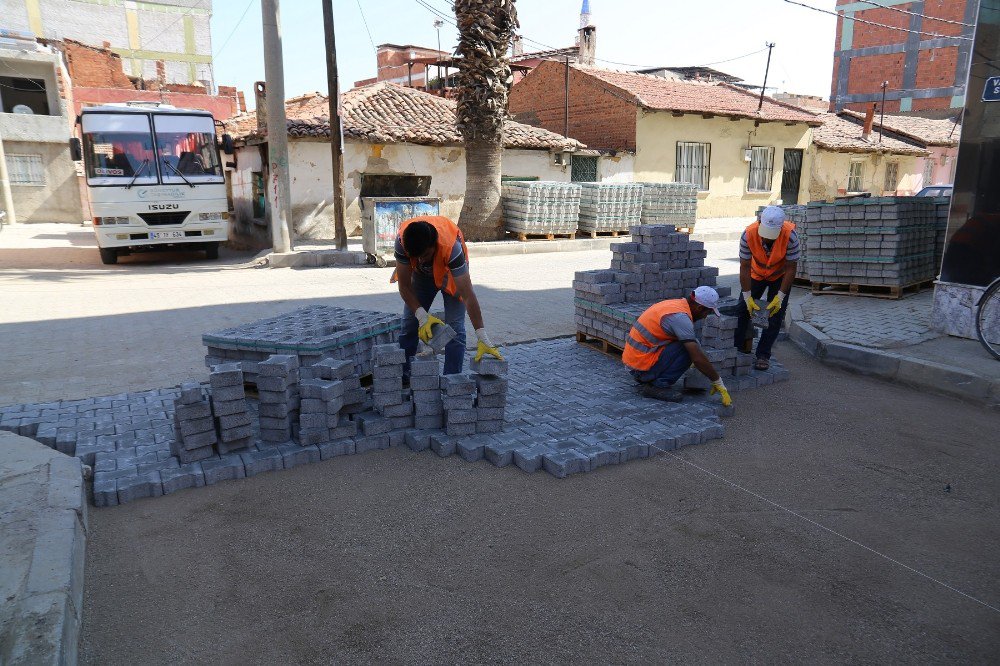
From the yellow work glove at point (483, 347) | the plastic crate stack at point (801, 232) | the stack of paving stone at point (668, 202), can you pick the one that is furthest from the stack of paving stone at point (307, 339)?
the stack of paving stone at point (668, 202)

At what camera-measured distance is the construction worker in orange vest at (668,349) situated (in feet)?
17.9

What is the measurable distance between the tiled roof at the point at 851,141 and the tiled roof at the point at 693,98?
6.05ft

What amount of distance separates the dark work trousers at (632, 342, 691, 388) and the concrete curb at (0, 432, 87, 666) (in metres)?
4.16

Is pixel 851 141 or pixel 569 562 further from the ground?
pixel 851 141

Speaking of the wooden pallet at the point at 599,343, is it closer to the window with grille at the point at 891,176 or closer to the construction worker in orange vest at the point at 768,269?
the construction worker in orange vest at the point at 768,269

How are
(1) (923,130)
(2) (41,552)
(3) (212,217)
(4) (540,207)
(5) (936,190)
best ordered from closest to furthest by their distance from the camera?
(2) (41,552)
(5) (936,190)
(3) (212,217)
(4) (540,207)
(1) (923,130)

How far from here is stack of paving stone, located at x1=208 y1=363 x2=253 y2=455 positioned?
4.31 meters

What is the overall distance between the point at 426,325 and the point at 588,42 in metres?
32.5

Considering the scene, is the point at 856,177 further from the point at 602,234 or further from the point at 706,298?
the point at 706,298

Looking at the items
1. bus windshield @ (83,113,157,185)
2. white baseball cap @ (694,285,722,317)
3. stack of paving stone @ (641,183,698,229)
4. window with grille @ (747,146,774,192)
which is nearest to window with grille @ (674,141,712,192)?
window with grille @ (747,146,774,192)

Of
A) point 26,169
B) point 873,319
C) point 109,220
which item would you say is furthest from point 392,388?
point 26,169

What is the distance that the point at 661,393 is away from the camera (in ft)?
18.3

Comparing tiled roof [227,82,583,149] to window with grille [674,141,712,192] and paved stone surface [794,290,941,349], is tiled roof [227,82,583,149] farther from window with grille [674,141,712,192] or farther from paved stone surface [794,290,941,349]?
paved stone surface [794,290,941,349]

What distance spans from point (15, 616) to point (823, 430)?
16.8 feet
